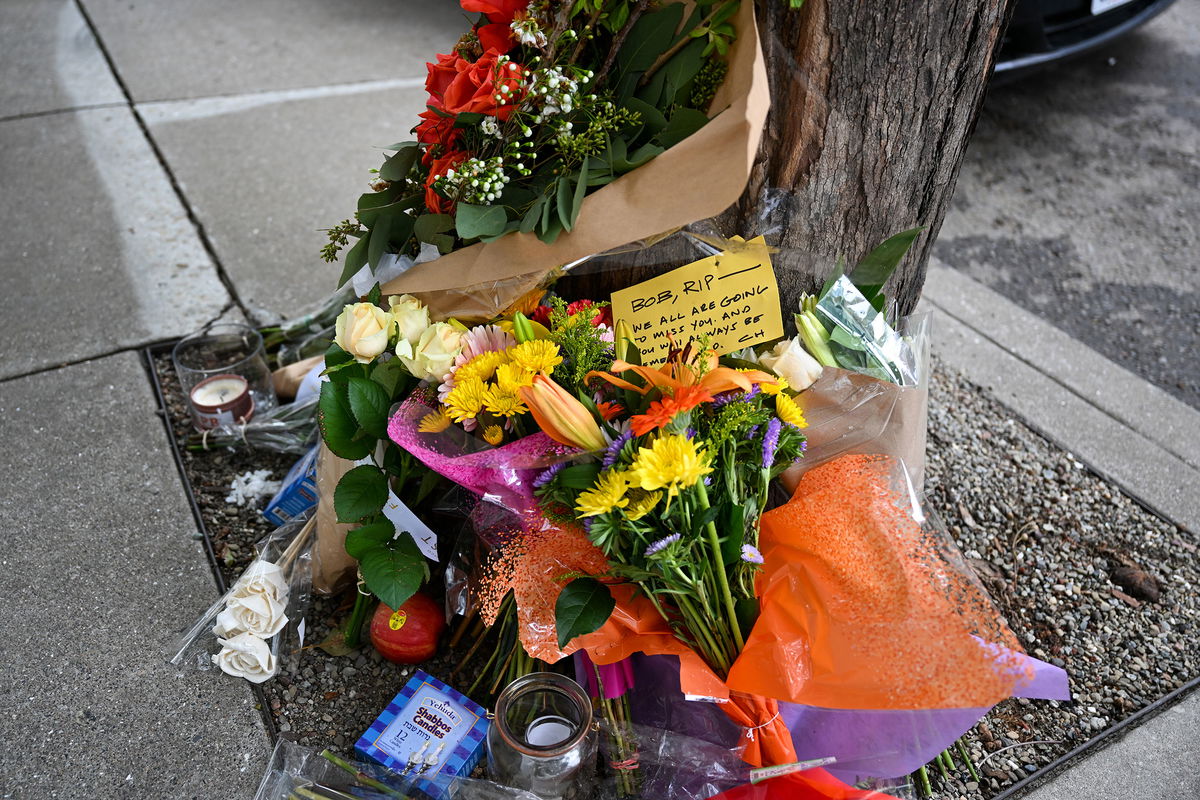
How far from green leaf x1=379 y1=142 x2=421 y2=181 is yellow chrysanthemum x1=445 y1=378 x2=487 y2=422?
1.84ft

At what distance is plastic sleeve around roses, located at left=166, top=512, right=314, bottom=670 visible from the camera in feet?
5.71

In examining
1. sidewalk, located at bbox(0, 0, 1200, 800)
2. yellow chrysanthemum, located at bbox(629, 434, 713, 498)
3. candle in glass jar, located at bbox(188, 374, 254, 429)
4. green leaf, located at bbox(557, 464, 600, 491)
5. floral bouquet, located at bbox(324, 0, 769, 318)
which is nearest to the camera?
yellow chrysanthemum, located at bbox(629, 434, 713, 498)

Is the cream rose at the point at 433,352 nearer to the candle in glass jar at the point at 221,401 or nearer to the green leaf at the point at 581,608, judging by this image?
the green leaf at the point at 581,608

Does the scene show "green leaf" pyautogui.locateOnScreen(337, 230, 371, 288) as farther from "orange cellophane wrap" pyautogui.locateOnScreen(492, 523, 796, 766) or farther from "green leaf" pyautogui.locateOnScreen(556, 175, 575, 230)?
"orange cellophane wrap" pyautogui.locateOnScreen(492, 523, 796, 766)

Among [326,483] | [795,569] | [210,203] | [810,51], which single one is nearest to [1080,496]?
[795,569]

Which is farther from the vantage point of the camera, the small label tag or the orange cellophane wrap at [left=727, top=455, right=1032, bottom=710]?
the small label tag

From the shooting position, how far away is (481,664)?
1.79 metres

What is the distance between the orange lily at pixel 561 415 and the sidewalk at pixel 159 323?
2.83ft

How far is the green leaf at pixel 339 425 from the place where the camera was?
5.31 ft

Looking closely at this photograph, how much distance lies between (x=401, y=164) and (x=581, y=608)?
936 millimetres

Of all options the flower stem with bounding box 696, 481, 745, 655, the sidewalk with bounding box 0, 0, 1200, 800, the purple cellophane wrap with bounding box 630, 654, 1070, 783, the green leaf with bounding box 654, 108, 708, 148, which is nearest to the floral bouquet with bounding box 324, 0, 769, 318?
the green leaf with bounding box 654, 108, 708, 148

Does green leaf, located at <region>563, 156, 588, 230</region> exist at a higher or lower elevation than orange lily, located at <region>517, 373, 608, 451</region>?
higher

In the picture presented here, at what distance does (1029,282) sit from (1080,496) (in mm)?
1384

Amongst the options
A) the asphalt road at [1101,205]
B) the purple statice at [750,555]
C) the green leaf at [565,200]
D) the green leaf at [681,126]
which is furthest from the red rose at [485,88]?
the asphalt road at [1101,205]
